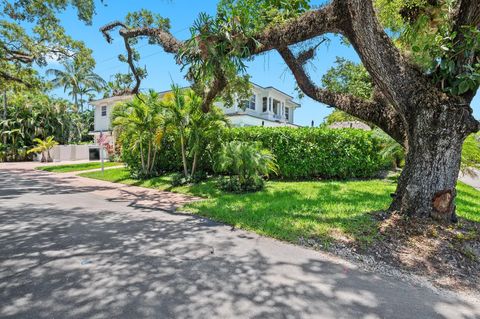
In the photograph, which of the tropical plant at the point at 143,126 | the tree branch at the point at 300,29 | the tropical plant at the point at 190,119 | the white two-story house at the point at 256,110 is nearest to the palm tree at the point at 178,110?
the tropical plant at the point at 190,119

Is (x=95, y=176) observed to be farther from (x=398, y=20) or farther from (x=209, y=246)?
(x=398, y=20)

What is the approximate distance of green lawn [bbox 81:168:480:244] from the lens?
16.3 feet

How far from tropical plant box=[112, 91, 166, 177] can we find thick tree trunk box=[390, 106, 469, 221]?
27.8 feet

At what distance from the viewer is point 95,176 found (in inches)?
562

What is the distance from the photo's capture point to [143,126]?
11.6 metres

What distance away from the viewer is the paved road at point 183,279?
279 cm

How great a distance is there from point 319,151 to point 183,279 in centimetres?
862

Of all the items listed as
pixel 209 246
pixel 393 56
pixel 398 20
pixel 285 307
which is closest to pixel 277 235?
pixel 209 246

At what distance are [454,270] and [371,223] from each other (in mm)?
1487

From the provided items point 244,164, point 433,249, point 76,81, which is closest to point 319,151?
point 244,164

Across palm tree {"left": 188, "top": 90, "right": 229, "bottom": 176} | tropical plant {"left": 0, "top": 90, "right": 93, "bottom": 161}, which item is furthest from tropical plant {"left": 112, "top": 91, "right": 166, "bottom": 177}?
tropical plant {"left": 0, "top": 90, "right": 93, "bottom": 161}

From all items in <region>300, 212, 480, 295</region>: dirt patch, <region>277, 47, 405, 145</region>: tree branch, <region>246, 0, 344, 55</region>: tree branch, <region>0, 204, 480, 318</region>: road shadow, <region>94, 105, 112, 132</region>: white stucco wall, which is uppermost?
<region>94, 105, 112, 132</region>: white stucco wall

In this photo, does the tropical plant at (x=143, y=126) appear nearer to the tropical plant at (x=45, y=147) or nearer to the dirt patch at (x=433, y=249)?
the dirt patch at (x=433, y=249)

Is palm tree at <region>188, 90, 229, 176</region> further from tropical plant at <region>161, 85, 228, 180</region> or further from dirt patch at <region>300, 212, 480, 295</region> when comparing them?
dirt patch at <region>300, 212, 480, 295</region>
